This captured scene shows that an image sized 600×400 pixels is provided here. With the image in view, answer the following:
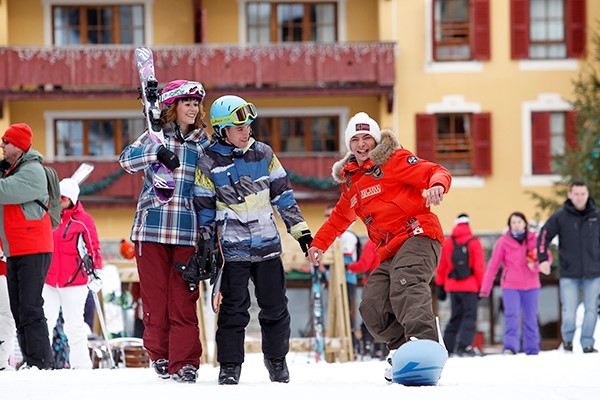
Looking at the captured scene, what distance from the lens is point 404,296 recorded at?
26.5ft

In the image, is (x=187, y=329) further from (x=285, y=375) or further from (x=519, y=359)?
(x=519, y=359)

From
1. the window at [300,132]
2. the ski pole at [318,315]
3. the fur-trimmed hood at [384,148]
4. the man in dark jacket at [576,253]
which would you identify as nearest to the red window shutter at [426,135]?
the window at [300,132]

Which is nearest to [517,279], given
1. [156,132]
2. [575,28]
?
[156,132]

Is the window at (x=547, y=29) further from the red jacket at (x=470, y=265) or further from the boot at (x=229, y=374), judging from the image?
the boot at (x=229, y=374)

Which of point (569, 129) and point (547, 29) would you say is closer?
point (569, 129)

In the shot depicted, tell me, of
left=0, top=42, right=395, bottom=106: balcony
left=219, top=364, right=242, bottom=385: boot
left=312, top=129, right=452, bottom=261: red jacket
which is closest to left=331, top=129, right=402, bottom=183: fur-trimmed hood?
left=312, top=129, right=452, bottom=261: red jacket

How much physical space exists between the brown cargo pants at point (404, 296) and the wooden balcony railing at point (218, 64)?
2075 centimetres

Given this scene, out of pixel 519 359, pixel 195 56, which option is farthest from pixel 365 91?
pixel 519 359

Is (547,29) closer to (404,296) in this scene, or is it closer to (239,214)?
(404,296)

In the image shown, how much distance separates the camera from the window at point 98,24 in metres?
30.7

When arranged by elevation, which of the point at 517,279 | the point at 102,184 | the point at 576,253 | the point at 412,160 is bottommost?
the point at 517,279

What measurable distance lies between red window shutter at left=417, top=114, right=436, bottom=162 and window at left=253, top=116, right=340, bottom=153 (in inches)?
76.8

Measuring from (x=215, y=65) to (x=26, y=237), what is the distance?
19877 mm

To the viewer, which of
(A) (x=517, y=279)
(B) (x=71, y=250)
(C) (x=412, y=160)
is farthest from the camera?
(A) (x=517, y=279)
